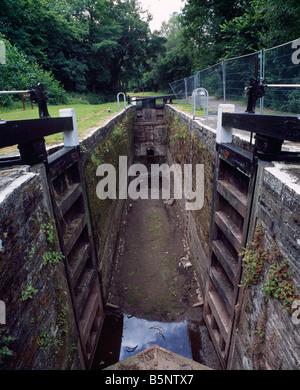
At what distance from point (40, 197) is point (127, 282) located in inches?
201

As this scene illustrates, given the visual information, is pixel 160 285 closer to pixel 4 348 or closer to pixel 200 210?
pixel 200 210

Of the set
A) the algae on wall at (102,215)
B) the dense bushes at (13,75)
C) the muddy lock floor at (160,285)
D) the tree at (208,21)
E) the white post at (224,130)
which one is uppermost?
the tree at (208,21)

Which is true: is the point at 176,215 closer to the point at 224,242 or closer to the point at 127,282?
the point at 127,282

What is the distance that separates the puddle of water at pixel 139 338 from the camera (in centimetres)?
567

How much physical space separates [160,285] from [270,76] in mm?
6238

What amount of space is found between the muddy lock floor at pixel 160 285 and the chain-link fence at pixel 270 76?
5.32 meters

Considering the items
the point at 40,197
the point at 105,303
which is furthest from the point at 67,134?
the point at 105,303

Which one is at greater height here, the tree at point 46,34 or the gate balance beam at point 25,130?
the tree at point 46,34

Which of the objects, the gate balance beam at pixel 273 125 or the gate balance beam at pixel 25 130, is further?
the gate balance beam at pixel 25 130

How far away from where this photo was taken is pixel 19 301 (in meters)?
2.68

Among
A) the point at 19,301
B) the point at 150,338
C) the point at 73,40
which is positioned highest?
the point at 73,40

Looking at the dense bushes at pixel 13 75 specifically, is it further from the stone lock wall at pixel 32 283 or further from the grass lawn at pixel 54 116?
the stone lock wall at pixel 32 283

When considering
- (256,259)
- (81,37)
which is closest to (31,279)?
(256,259)

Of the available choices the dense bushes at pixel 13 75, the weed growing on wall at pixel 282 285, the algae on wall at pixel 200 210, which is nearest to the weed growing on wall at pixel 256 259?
the weed growing on wall at pixel 282 285
